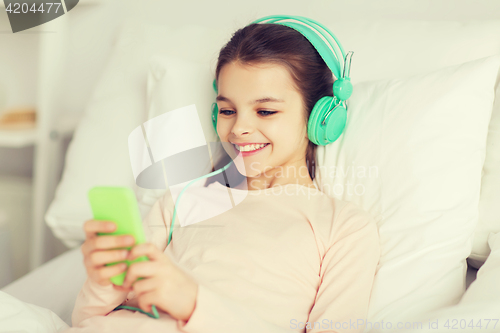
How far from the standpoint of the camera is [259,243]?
76 centimetres

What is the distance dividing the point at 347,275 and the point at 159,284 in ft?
1.21

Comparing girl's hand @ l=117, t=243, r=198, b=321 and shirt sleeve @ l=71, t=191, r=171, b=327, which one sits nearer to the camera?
girl's hand @ l=117, t=243, r=198, b=321

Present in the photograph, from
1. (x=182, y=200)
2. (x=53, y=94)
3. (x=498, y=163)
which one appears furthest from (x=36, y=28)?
(x=498, y=163)

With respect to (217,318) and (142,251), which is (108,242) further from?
(217,318)

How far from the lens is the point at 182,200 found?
0.88 metres

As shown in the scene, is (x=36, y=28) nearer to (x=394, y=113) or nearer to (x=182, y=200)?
(x=182, y=200)

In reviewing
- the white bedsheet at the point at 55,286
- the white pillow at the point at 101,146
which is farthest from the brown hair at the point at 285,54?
the white bedsheet at the point at 55,286

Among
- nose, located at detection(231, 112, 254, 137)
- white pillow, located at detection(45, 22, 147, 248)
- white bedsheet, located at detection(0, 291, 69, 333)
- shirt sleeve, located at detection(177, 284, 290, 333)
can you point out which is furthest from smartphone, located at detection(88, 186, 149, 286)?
white pillow, located at detection(45, 22, 147, 248)

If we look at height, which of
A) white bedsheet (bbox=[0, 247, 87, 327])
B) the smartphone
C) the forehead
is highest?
the forehead

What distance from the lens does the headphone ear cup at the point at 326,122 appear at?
2.79ft

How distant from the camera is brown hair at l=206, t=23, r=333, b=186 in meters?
0.88

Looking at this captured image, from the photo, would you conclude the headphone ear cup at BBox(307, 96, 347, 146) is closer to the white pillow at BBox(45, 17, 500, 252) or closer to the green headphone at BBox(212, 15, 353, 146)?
the green headphone at BBox(212, 15, 353, 146)

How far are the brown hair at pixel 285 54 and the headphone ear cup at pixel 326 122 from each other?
0.22 ft

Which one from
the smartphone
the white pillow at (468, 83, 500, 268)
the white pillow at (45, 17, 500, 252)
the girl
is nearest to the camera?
the smartphone
